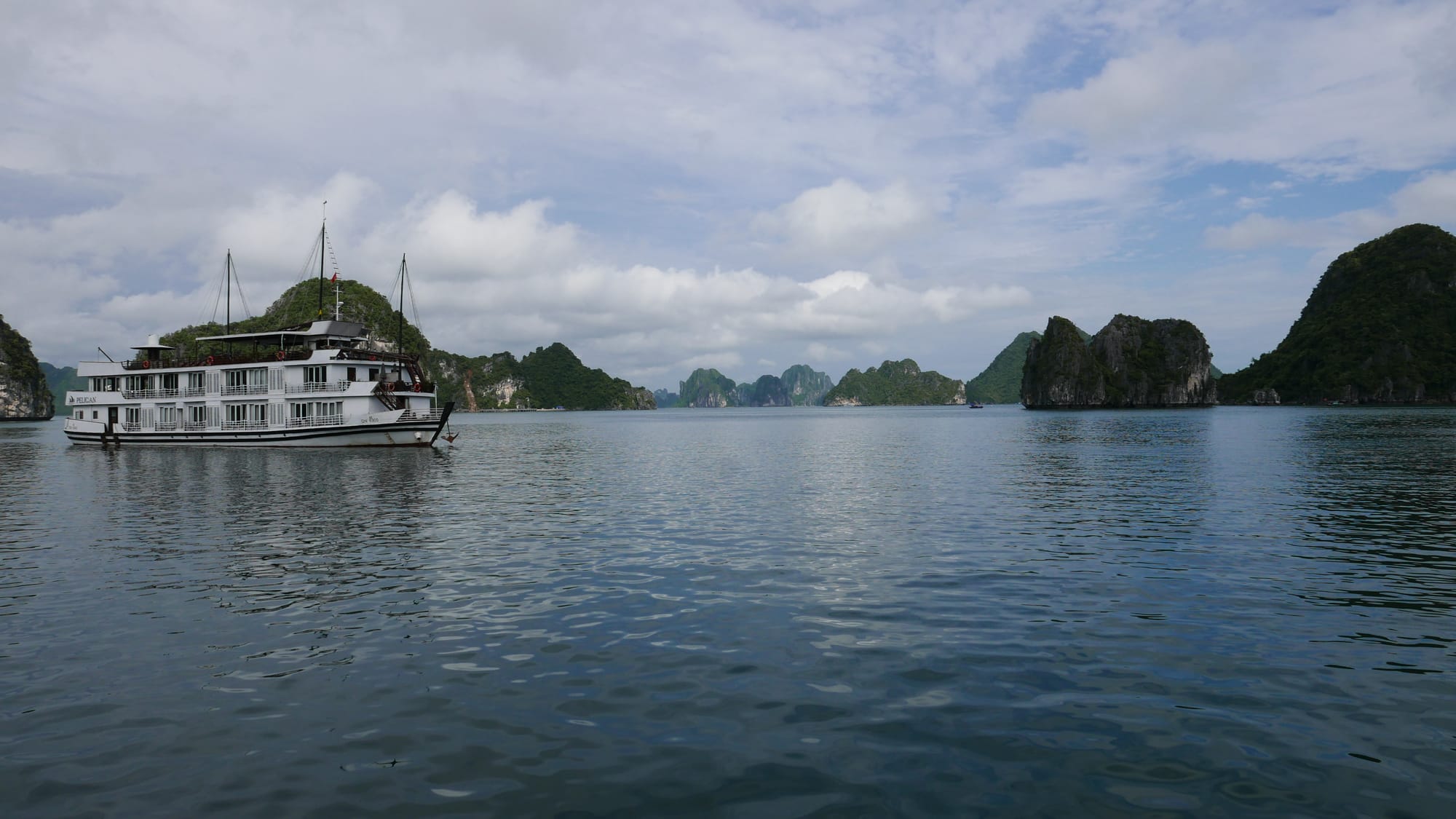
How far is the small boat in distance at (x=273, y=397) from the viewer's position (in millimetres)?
67188

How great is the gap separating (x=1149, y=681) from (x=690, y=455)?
5418 centimetres

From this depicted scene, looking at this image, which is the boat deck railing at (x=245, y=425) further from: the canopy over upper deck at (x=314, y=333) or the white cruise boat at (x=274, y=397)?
the canopy over upper deck at (x=314, y=333)

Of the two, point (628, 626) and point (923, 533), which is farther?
point (923, 533)

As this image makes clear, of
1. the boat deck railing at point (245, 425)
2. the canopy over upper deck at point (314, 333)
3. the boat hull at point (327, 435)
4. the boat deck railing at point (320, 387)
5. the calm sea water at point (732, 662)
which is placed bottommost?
the calm sea water at point (732, 662)

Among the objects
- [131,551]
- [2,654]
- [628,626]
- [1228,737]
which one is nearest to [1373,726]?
[1228,737]

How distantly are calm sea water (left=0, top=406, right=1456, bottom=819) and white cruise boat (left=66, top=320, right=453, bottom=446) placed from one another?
39399mm

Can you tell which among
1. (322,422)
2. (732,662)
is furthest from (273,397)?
(732,662)

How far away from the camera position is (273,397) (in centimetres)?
6875

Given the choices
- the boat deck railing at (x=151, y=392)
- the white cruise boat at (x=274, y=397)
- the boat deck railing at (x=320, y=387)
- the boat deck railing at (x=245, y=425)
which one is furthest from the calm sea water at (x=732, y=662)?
the boat deck railing at (x=151, y=392)

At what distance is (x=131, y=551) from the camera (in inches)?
840

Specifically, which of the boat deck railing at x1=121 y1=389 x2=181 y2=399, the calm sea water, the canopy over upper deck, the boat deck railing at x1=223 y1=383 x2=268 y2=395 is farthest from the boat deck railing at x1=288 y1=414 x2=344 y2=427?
the calm sea water

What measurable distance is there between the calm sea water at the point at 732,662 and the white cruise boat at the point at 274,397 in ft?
129

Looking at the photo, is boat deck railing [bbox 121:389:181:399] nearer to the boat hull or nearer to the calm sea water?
the boat hull

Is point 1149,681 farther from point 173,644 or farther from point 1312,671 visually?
point 173,644
